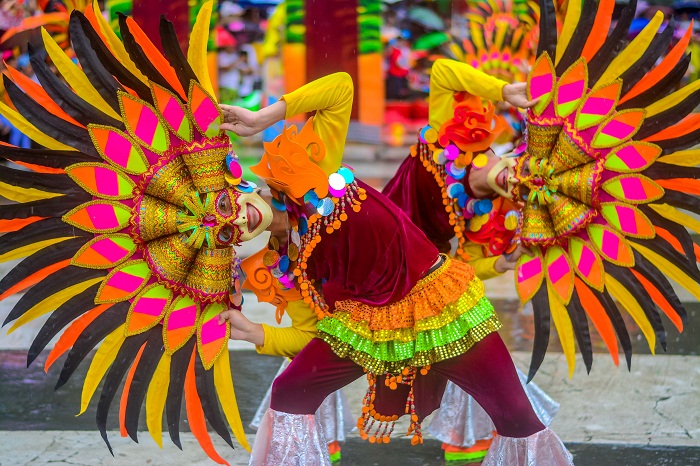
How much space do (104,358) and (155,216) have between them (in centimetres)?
45

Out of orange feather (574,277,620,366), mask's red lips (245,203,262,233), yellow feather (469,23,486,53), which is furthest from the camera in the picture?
yellow feather (469,23,486,53)

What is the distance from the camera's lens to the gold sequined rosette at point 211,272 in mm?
2693

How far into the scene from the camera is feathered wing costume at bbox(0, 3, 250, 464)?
2.48 meters

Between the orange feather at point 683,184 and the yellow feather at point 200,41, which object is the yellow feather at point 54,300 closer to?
the yellow feather at point 200,41

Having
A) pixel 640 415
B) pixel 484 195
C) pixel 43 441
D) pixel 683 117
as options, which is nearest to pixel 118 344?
pixel 43 441

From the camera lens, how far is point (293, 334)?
2891 mm

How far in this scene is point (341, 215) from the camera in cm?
270

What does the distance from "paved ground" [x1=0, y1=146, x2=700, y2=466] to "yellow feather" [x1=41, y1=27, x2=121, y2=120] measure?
4.83 feet

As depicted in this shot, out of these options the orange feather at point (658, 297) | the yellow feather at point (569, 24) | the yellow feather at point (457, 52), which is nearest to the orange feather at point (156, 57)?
the yellow feather at point (569, 24)

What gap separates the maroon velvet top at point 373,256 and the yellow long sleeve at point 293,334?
18cm

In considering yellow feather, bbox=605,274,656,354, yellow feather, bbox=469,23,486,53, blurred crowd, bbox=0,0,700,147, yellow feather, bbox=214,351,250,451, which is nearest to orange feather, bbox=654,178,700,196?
yellow feather, bbox=605,274,656,354

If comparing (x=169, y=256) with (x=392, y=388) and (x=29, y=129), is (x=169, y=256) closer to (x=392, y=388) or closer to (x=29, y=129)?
(x=29, y=129)

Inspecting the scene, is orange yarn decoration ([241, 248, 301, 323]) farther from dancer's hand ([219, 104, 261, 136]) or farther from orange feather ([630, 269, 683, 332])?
orange feather ([630, 269, 683, 332])

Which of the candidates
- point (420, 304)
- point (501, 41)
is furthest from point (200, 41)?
point (501, 41)
